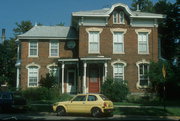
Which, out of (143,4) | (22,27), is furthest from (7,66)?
(143,4)

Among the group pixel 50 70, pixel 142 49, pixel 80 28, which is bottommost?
pixel 50 70

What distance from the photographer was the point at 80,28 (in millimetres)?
30156

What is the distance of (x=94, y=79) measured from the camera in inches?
1214

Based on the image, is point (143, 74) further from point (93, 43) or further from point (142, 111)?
point (142, 111)

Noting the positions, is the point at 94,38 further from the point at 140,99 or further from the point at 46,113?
the point at 46,113

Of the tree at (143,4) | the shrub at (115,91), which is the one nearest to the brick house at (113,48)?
the shrub at (115,91)

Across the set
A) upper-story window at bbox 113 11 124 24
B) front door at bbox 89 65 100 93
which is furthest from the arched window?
upper-story window at bbox 113 11 124 24

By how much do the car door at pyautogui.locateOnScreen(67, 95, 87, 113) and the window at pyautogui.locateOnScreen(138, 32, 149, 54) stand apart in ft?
44.8

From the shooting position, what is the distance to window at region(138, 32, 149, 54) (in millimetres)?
30828

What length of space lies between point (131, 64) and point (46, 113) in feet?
41.7

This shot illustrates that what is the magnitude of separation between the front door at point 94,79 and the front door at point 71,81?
2.33 m

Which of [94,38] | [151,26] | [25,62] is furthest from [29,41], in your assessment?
[151,26]

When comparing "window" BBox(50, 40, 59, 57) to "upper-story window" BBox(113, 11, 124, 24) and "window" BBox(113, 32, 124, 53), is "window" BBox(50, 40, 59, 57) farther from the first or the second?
"upper-story window" BBox(113, 11, 124, 24)

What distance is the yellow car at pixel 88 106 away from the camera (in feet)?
59.4
